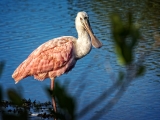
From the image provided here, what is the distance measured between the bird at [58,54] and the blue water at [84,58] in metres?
0.28

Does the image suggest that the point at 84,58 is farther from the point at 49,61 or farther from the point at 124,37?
the point at 124,37

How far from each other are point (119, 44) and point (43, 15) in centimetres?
1552

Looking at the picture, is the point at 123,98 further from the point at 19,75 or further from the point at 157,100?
the point at 19,75

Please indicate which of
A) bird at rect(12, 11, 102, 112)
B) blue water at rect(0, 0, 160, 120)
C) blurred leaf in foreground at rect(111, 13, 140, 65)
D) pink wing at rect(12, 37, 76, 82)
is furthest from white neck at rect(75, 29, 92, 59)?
blurred leaf in foreground at rect(111, 13, 140, 65)

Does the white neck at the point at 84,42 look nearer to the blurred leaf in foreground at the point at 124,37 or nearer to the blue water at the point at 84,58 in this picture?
the blue water at the point at 84,58

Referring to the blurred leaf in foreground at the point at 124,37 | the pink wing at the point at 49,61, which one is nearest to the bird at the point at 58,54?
the pink wing at the point at 49,61

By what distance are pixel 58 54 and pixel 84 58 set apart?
317 centimetres

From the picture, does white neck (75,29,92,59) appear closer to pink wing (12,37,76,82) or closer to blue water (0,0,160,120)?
pink wing (12,37,76,82)

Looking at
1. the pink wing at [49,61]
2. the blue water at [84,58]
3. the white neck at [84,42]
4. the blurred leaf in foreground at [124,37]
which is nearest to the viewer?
the blurred leaf in foreground at [124,37]

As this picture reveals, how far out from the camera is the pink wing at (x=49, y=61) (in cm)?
834

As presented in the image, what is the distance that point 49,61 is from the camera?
854 cm

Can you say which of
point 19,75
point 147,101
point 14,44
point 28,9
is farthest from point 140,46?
point 28,9

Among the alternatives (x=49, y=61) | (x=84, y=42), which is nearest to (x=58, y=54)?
(x=49, y=61)

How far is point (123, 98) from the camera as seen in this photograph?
8.95 metres
